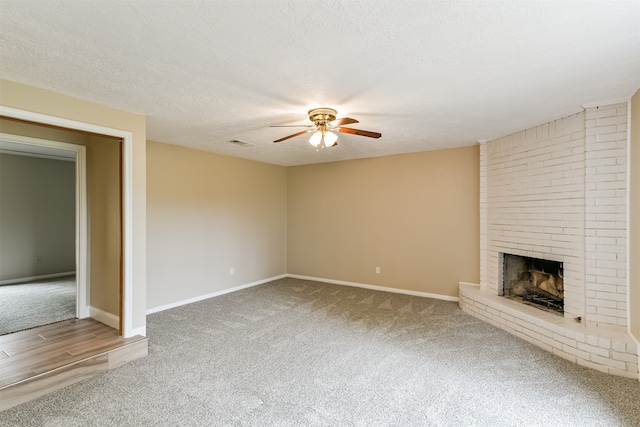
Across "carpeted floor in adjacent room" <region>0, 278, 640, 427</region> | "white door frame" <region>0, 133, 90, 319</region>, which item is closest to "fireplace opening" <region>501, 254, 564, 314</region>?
"carpeted floor in adjacent room" <region>0, 278, 640, 427</region>

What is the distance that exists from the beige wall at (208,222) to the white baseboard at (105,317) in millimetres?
681

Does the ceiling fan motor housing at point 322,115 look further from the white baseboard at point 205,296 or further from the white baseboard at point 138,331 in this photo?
the white baseboard at point 205,296

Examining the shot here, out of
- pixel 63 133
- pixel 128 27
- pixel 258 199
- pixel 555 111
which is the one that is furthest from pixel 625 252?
pixel 63 133

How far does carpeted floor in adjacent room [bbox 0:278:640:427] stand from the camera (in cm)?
216

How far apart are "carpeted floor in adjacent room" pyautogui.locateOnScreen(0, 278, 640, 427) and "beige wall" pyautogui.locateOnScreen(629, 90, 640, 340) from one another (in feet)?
1.99

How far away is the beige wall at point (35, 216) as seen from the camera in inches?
230

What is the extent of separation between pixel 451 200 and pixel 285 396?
12.6ft

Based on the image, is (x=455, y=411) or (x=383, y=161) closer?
(x=455, y=411)

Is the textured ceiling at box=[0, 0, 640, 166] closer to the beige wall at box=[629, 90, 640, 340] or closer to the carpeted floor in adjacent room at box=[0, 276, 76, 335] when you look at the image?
the beige wall at box=[629, 90, 640, 340]

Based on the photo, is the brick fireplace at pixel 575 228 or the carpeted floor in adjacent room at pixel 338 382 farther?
the brick fireplace at pixel 575 228

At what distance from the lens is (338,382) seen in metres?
2.60

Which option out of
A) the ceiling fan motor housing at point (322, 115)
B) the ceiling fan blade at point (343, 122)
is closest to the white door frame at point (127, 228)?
the ceiling fan motor housing at point (322, 115)

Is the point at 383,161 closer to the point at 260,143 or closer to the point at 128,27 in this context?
the point at 260,143

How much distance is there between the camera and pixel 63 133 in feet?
11.9
